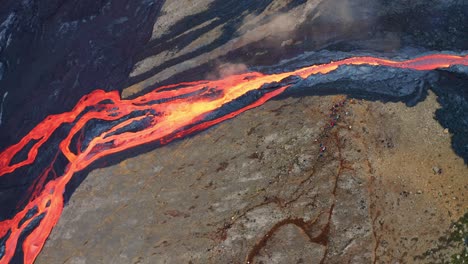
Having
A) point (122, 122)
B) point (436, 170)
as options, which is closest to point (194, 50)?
point (122, 122)

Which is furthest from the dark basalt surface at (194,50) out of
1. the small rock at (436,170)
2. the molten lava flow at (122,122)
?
the small rock at (436,170)

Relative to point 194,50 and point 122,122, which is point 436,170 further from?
point 122,122

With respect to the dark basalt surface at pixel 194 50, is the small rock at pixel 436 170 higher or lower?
lower

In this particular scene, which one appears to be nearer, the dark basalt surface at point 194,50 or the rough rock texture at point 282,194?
the rough rock texture at point 282,194

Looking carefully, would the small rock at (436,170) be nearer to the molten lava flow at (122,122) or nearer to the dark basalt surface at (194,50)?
the dark basalt surface at (194,50)

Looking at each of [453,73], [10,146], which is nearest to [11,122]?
[10,146]

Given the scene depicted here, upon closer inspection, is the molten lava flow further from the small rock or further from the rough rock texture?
the small rock
